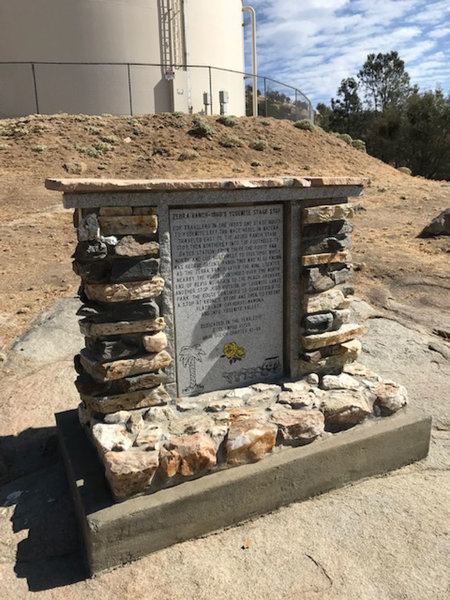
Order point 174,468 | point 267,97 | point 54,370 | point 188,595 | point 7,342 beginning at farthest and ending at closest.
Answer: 1. point 267,97
2. point 7,342
3. point 54,370
4. point 174,468
5. point 188,595

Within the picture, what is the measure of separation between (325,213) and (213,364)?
4.33 feet

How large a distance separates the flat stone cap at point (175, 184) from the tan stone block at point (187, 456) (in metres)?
1.49

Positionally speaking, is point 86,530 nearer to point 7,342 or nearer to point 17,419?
point 17,419

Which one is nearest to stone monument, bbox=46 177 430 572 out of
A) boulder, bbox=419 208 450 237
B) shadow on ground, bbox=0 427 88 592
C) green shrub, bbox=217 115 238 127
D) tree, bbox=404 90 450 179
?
shadow on ground, bbox=0 427 88 592

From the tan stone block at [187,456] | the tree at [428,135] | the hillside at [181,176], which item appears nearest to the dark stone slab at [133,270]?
the tan stone block at [187,456]

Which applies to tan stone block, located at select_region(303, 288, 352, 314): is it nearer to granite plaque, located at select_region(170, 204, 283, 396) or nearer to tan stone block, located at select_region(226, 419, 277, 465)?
granite plaque, located at select_region(170, 204, 283, 396)

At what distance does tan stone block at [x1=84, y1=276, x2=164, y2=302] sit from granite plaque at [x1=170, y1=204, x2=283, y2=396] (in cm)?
21

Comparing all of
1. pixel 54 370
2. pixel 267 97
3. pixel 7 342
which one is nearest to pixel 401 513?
pixel 54 370

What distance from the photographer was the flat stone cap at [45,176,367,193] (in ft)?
9.17

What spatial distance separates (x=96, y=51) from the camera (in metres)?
21.1

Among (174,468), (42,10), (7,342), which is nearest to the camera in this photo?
(174,468)

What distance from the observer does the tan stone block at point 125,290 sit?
3.03 metres

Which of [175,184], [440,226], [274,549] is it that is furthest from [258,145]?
[274,549]

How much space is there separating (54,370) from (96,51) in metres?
19.6
